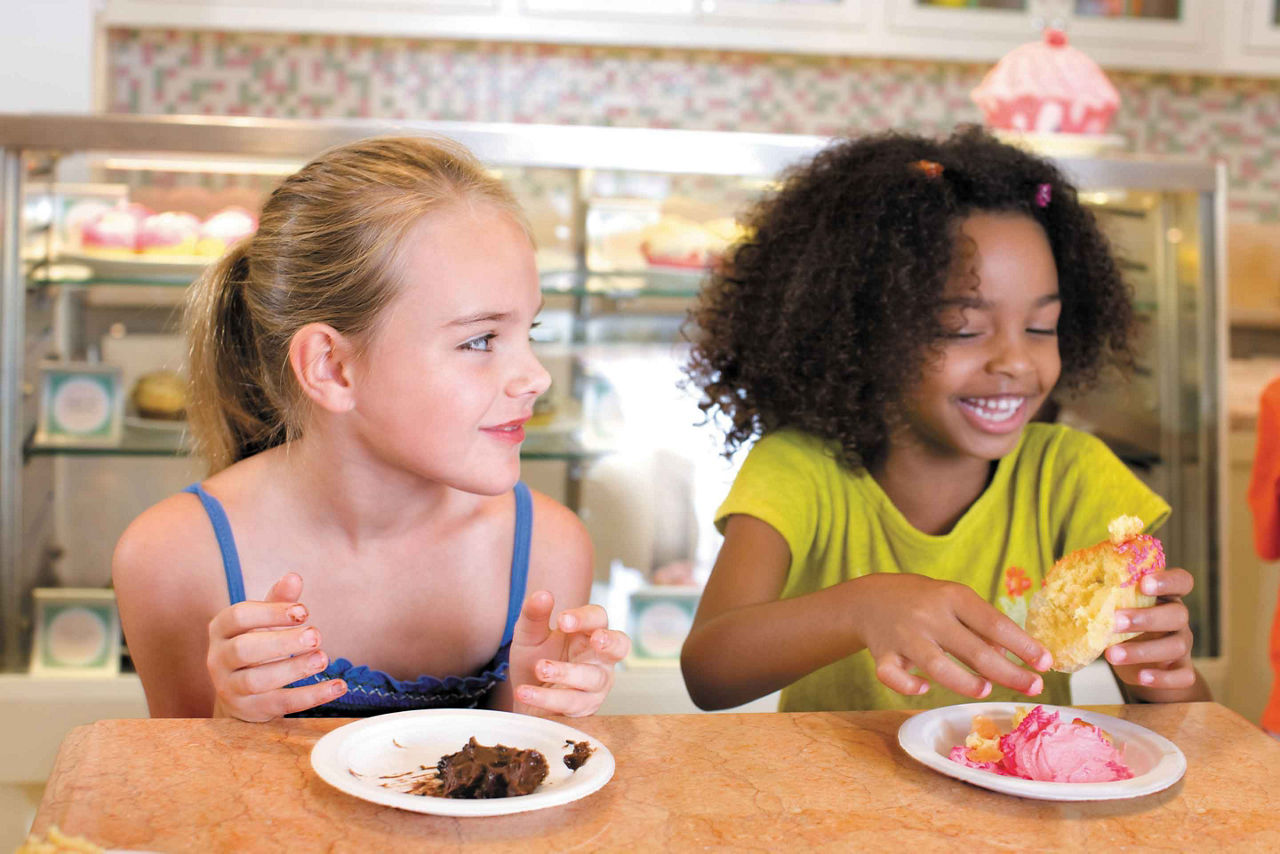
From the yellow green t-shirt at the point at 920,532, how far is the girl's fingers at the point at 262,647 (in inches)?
23.9

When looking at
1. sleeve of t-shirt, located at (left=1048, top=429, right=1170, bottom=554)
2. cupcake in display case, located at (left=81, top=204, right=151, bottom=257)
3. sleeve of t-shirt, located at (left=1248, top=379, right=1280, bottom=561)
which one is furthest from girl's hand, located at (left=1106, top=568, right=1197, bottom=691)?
cupcake in display case, located at (left=81, top=204, right=151, bottom=257)

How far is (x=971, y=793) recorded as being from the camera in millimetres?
804

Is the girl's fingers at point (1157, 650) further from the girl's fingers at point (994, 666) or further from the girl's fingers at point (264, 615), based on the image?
the girl's fingers at point (264, 615)

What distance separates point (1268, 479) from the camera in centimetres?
176

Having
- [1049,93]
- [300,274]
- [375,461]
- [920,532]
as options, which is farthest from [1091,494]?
[1049,93]

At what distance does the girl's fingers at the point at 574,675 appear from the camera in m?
0.93

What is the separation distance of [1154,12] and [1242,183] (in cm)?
60

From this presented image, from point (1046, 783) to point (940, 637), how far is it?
16 cm

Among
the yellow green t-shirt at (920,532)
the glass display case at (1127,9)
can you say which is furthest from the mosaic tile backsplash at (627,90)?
the yellow green t-shirt at (920,532)

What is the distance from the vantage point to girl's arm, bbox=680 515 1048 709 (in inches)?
34.9

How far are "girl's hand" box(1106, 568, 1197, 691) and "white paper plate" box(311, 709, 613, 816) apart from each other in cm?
44

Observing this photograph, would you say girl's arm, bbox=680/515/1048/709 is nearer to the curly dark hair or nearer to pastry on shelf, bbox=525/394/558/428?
the curly dark hair

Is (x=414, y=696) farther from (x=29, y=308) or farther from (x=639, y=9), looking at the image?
(x=639, y=9)

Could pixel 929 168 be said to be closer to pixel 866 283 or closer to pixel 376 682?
pixel 866 283
